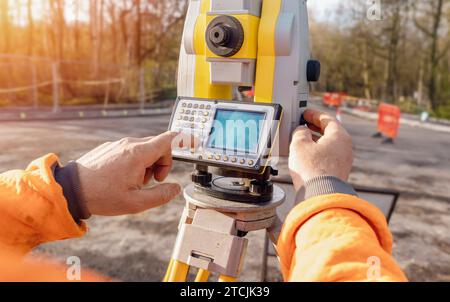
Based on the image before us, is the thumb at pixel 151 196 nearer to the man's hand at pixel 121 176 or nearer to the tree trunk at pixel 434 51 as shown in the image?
the man's hand at pixel 121 176

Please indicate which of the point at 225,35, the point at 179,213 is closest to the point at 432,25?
the point at 179,213

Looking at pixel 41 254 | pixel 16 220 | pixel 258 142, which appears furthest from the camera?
pixel 41 254

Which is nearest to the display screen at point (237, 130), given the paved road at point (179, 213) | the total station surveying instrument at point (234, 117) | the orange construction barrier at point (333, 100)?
the total station surveying instrument at point (234, 117)

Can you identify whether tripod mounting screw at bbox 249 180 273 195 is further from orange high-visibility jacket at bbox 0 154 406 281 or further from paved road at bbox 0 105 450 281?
paved road at bbox 0 105 450 281

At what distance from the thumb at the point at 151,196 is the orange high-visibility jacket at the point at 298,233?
0.16 meters

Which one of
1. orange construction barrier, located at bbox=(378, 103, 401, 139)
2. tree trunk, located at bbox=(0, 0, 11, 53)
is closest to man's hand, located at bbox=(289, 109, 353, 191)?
orange construction barrier, located at bbox=(378, 103, 401, 139)

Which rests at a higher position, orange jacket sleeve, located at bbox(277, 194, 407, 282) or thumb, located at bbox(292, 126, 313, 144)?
thumb, located at bbox(292, 126, 313, 144)

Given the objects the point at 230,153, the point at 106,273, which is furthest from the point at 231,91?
the point at 106,273

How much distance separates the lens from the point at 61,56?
627 inches

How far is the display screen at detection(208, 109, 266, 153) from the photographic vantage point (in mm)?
1292

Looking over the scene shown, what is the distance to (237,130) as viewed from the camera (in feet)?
4.38

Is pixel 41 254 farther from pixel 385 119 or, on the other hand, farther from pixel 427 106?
pixel 427 106

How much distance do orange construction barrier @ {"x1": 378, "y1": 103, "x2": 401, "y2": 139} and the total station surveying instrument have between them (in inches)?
365
